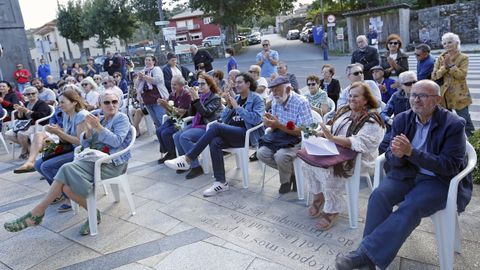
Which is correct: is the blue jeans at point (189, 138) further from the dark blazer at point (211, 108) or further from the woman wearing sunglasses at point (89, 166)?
the woman wearing sunglasses at point (89, 166)

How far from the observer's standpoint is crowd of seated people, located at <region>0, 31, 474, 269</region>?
266 cm

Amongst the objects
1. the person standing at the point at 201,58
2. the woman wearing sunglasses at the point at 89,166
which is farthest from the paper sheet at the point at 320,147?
the person standing at the point at 201,58

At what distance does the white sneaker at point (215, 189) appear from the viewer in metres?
4.38

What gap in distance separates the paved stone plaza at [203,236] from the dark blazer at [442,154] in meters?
0.60

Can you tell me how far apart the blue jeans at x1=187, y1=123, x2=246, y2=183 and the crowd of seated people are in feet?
0.04

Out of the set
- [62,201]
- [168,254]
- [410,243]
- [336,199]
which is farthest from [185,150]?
[410,243]

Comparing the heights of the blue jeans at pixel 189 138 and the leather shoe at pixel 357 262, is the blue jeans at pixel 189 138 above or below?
above

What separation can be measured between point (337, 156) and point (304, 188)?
945 millimetres

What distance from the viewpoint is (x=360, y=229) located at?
10.8ft

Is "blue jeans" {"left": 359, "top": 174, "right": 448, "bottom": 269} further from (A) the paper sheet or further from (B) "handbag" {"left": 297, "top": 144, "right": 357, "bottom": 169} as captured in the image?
(A) the paper sheet

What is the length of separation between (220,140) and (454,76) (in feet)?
10.3

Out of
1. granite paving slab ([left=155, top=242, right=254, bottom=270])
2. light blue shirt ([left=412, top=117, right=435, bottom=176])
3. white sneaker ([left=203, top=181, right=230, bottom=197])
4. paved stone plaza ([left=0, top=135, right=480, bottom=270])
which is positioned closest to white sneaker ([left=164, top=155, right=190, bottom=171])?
paved stone plaza ([left=0, top=135, right=480, bottom=270])

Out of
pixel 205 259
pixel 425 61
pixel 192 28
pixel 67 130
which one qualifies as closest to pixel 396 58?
pixel 425 61

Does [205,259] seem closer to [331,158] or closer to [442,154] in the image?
[331,158]
